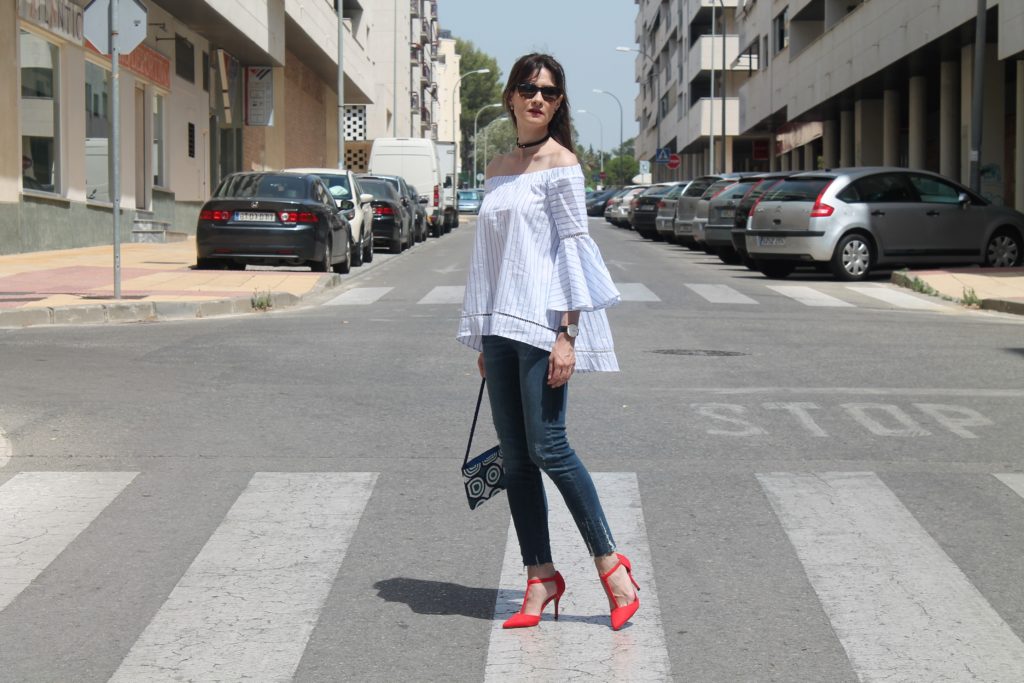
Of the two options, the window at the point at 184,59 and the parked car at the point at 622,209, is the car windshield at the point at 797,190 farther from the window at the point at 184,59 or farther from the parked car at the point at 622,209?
the parked car at the point at 622,209

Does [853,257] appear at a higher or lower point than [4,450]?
higher

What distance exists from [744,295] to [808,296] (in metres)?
0.81

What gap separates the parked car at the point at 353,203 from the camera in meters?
25.2

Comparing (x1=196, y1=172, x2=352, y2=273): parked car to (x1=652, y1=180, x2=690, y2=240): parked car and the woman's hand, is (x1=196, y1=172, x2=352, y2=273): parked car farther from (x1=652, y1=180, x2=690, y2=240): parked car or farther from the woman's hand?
the woman's hand

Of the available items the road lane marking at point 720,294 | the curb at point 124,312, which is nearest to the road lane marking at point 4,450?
the curb at point 124,312

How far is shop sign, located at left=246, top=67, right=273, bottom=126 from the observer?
44.8 m

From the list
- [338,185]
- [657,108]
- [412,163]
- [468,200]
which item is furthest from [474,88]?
[338,185]

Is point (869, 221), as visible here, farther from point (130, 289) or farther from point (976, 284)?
point (130, 289)

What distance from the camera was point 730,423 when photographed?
28.3 feet

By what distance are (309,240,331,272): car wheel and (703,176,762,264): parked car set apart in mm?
7655

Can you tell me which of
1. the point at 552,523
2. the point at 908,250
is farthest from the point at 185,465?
the point at 908,250

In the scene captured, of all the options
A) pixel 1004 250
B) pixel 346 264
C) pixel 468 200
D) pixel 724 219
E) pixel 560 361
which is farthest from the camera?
pixel 468 200

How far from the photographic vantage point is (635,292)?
1881cm

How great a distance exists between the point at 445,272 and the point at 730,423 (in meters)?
15.6
